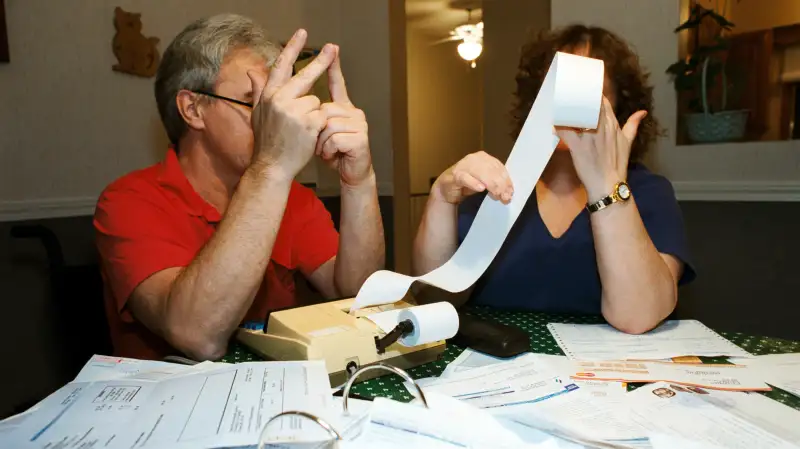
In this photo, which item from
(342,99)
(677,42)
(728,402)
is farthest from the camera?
(677,42)

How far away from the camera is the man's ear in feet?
4.42

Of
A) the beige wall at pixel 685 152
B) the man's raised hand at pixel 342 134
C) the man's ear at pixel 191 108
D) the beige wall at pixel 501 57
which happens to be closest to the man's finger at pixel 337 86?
the man's raised hand at pixel 342 134

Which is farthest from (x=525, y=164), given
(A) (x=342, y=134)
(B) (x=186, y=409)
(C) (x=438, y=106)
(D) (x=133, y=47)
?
(C) (x=438, y=106)

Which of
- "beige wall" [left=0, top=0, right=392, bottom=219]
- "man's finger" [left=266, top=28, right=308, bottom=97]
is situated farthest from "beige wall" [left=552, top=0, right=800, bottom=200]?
"beige wall" [left=0, top=0, right=392, bottom=219]

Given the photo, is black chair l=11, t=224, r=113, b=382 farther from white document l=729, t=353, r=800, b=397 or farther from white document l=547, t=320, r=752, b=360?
white document l=729, t=353, r=800, b=397

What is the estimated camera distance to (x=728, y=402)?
0.73m

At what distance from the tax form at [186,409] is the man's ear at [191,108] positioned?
0.74 metres

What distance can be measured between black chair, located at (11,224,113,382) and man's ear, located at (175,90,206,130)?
414mm

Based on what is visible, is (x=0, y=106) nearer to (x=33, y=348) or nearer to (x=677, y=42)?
(x=33, y=348)

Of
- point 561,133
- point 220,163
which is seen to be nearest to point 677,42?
point 561,133

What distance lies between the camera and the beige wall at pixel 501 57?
3.96 metres

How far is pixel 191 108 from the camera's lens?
1.36 metres

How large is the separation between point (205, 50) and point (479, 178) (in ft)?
2.37

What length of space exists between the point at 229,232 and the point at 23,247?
1213 mm
